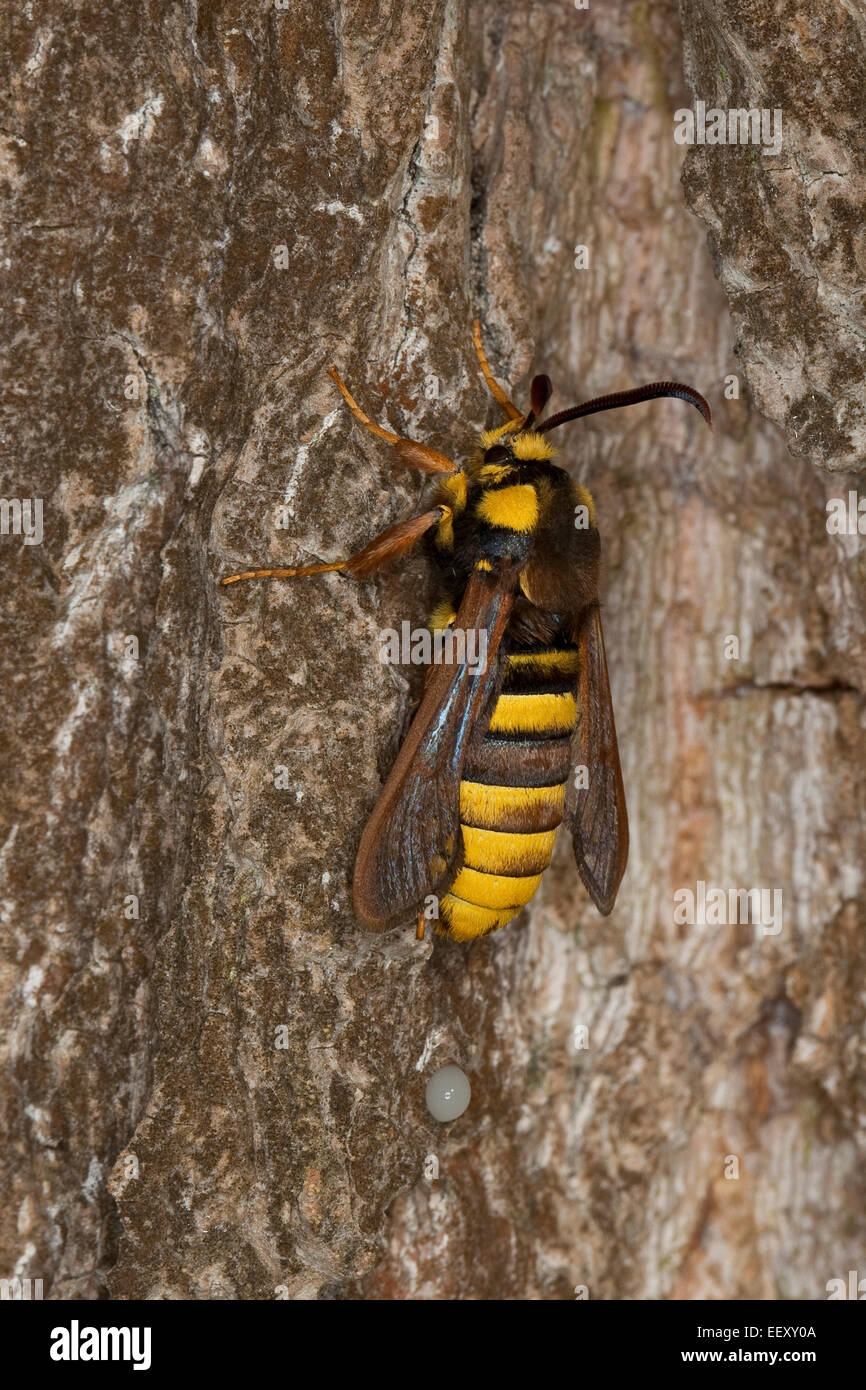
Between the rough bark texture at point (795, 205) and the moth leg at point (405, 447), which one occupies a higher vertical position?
the rough bark texture at point (795, 205)

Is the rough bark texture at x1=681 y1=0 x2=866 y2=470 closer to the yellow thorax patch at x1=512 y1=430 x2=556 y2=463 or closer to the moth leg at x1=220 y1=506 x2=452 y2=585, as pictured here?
the yellow thorax patch at x1=512 y1=430 x2=556 y2=463

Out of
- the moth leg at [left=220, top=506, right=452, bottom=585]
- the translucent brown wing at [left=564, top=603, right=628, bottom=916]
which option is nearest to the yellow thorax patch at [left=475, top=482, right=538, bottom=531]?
the moth leg at [left=220, top=506, right=452, bottom=585]

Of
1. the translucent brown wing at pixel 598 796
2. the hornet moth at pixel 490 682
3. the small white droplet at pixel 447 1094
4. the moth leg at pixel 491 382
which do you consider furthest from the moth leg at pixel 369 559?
the small white droplet at pixel 447 1094

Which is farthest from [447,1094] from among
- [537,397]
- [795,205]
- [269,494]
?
[795,205]

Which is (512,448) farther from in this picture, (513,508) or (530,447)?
(513,508)

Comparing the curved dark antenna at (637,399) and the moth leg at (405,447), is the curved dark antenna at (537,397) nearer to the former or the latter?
the curved dark antenna at (637,399)

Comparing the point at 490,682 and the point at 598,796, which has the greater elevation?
the point at 490,682
